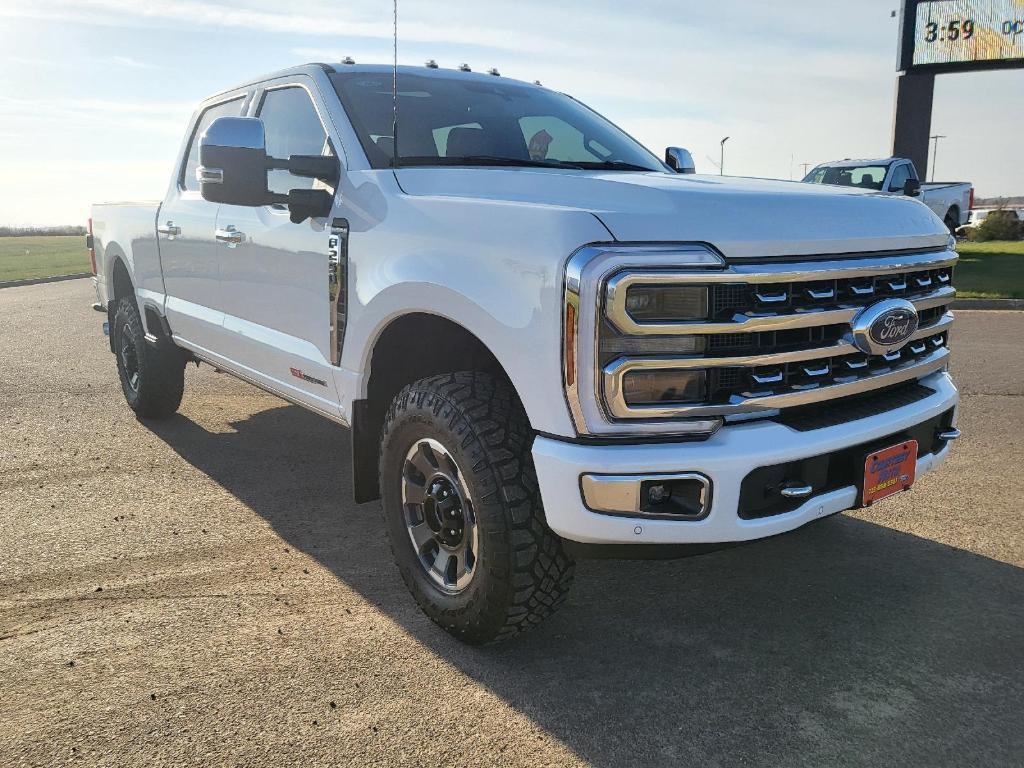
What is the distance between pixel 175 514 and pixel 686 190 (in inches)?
115

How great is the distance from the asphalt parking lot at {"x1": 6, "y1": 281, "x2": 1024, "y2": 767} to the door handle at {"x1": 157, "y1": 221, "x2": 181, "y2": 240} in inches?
52.9

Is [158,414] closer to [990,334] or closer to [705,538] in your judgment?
[705,538]

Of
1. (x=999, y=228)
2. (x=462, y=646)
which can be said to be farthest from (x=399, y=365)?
(x=999, y=228)

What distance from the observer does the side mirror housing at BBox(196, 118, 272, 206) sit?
333 cm

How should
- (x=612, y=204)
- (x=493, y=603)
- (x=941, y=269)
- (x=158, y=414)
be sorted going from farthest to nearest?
(x=158, y=414) → (x=941, y=269) → (x=493, y=603) → (x=612, y=204)

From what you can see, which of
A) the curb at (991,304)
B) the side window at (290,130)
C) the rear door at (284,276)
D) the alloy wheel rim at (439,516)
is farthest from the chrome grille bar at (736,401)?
the curb at (991,304)

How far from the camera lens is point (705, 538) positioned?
2.49 metres

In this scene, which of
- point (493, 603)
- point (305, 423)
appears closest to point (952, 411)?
point (493, 603)

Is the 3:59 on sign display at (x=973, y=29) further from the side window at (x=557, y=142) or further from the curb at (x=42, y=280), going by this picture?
the side window at (x=557, y=142)

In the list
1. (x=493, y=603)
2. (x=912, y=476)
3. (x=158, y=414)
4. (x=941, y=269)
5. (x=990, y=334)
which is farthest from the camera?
(x=990, y=334)

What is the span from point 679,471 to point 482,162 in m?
1.79

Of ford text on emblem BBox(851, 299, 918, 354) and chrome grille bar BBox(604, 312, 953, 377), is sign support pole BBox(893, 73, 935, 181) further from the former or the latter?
chrome grille bar BBox(604, 312, 953, 377)

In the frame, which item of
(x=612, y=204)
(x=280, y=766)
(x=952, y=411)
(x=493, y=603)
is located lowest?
(x=280, y=766)

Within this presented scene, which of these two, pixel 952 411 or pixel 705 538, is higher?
pixel 952 411
